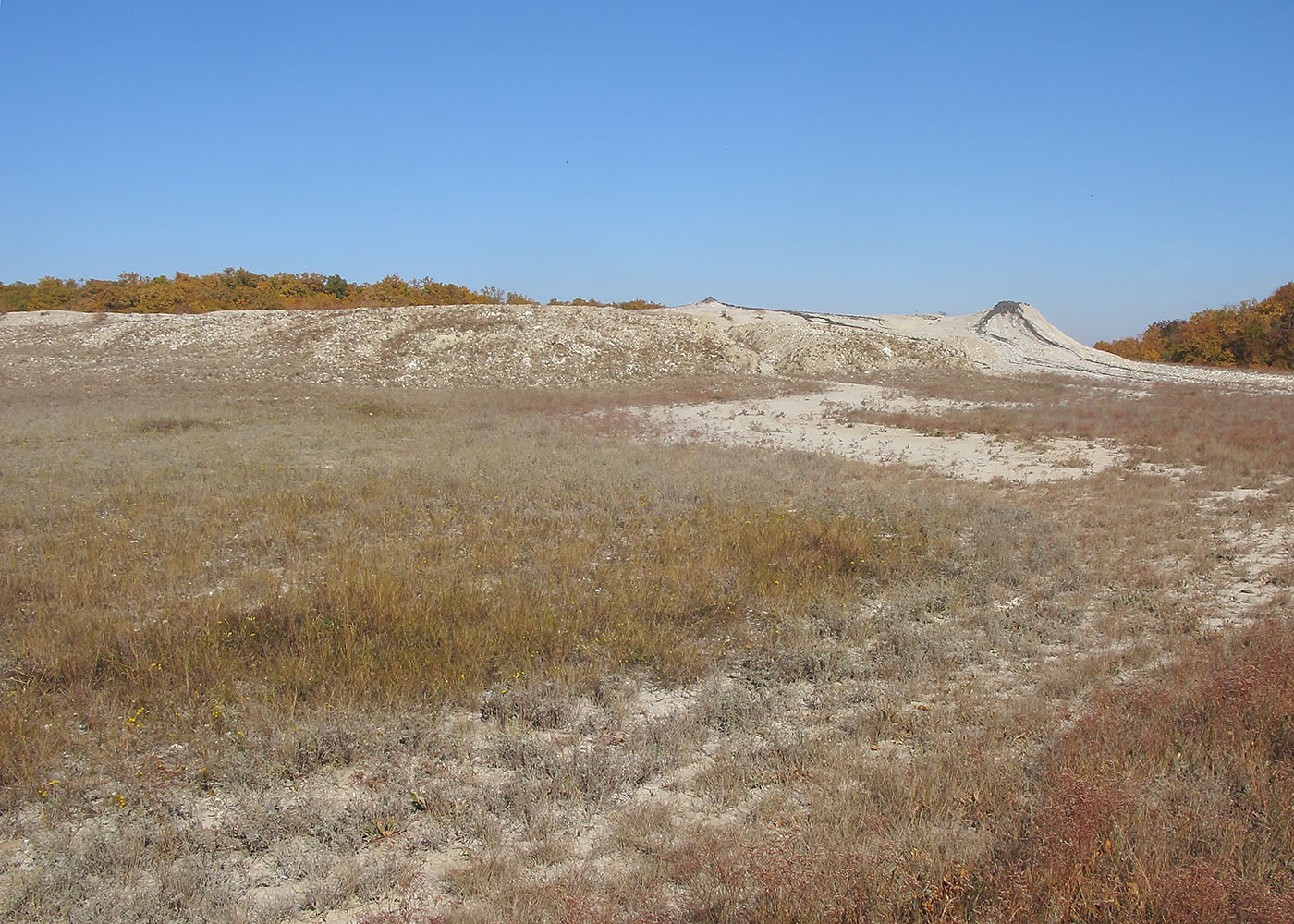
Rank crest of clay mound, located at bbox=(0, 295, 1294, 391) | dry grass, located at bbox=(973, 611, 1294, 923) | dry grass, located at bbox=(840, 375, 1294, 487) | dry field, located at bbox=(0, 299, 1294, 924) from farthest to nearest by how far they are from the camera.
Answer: crest of clay mound, located at bbox=(0, 295, 1294, 391) → dry grass, located at bbox=(840, 375, 1294, 487) → dry field, located at bbox=(0, 299, 1294, 924) → dry grass, located at bbox=(973, 611, 1294, 923)

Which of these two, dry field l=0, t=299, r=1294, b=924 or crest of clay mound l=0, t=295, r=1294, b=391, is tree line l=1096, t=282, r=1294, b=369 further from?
dry field l=0, t=299, r=1294, b=924

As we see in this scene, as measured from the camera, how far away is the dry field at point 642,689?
3.48 metres

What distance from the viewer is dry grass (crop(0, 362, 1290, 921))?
350 cm

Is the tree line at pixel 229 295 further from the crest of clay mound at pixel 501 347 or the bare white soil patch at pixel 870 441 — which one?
the bare white soil patch at pixel 870 441

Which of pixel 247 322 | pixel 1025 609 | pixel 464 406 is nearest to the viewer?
pixel 1025 609

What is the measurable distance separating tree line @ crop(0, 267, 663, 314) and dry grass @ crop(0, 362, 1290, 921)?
151ft

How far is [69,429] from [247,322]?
25.4 metres

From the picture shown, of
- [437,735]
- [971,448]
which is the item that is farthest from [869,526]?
[971,448]

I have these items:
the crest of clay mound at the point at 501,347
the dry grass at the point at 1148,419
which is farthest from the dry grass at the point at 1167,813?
the crest of clay mound at the point at 501,347

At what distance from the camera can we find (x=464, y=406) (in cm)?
2655

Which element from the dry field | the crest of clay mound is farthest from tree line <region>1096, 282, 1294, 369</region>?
the dry field

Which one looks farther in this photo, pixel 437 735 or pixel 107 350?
pixel 107 350

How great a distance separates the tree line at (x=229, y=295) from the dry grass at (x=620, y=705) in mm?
45936

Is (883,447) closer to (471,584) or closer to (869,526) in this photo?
(869,526)
